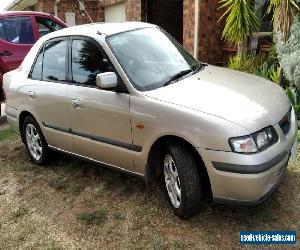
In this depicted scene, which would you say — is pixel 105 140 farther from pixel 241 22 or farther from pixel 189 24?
pixel 189 24

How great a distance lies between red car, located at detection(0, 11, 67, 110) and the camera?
894 centimetres

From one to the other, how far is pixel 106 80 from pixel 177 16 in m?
10.9

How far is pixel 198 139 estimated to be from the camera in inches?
145

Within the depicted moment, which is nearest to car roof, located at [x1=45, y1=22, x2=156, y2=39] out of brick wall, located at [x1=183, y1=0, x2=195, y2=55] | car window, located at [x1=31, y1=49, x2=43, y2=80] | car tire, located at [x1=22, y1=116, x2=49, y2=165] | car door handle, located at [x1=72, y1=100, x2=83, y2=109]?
car window, located at [x1=31, y1=49, x2=43, y2=80]

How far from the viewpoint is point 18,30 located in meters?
9.26

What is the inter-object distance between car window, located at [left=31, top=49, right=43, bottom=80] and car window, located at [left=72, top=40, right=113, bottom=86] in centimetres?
81

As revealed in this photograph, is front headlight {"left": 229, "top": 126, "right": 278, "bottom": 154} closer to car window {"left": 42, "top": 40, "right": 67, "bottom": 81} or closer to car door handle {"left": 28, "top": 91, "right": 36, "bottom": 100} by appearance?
car window {"left": 42, "top": 40, "right": 67, "bottom": 81}

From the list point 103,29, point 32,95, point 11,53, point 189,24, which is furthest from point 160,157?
point 189,24

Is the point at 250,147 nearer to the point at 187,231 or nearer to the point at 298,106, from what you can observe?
the point at 187,231

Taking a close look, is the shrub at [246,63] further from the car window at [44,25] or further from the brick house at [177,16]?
the car window at [44,25]

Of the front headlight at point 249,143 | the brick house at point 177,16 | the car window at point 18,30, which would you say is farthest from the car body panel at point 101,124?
the brick house at point 177,16

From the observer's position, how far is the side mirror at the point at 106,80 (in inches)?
168

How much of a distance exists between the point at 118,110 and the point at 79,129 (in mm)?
787

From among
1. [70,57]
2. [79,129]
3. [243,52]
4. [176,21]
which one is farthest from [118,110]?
[176,21]
